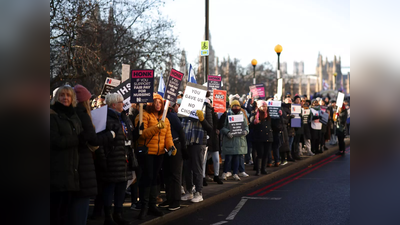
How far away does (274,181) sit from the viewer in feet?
45.1

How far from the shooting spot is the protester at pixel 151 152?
27.2ft

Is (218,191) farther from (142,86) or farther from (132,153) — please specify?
(132,153)

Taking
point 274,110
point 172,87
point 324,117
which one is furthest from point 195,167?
point 324,117

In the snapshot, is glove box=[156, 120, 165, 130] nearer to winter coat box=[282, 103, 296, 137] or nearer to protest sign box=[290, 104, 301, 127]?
Result: winter coat box=[282, 103, 296, 137]

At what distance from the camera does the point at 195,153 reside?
10055mm

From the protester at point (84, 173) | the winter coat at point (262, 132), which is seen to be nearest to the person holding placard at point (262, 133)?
the winter coat at point (262, 132)

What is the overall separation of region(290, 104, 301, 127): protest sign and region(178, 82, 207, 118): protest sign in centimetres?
745

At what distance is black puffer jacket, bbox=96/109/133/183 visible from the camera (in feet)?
23.3

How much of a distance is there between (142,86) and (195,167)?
6.85 ft

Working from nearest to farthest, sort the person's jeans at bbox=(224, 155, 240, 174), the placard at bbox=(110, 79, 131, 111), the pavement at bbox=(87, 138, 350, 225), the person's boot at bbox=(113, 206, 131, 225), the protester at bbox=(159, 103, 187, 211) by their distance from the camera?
1. the person's boot at bbox=(113, 206, 131, 225)
2. the pavement at bbox=(87, 138, 350, 225)
3. the protester at bbox=(159, 103, 187, 211)
4. the placard at bbox=(110, 79, 131, 111)
5. the person's jeans at bbox=(224, 155, 240, 174)

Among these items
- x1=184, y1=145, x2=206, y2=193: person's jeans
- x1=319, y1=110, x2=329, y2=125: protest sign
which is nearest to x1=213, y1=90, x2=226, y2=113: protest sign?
x1=184, y1=145, x2=206, y2=193: person's jeans

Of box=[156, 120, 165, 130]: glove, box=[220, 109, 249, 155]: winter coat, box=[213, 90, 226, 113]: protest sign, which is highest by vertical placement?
box=[213, 90, 226, 113]: protest sign

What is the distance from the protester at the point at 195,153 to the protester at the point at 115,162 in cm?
246
